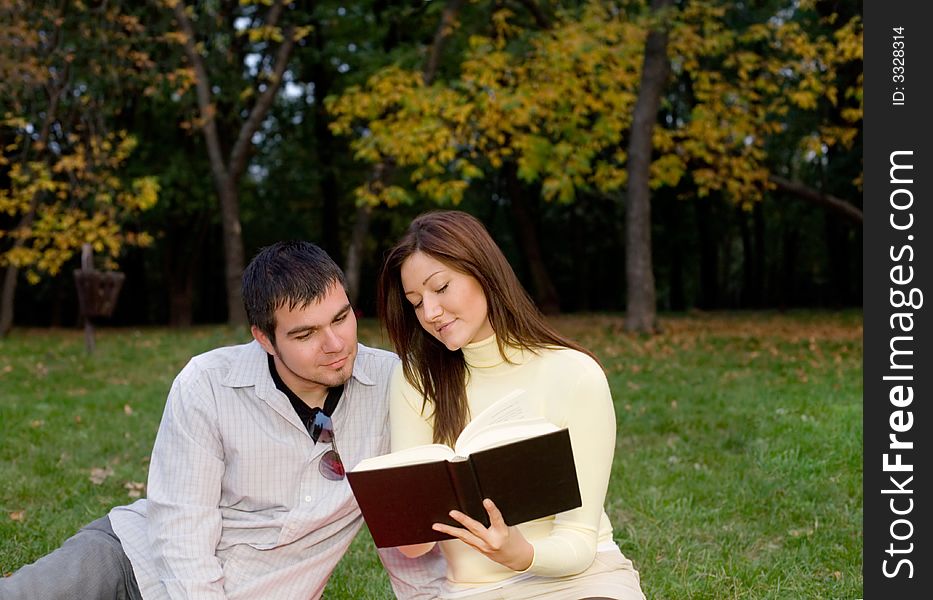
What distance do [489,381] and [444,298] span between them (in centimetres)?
34

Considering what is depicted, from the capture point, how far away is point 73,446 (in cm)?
679

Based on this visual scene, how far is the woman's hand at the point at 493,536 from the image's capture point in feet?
8.00

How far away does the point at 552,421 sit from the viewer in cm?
287

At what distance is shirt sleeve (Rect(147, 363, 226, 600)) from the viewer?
2.86 meters

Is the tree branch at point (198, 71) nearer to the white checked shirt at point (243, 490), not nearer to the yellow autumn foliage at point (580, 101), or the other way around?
the yellow autumn foliage at point (580, 101)

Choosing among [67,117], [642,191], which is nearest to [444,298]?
[642,191]

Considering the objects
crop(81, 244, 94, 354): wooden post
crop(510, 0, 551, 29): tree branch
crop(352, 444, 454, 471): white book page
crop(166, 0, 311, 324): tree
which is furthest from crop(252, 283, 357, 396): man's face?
crop(510, 0, 551, 29): tree branch

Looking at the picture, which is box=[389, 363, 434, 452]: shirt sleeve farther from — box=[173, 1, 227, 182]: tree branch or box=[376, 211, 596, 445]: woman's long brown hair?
box=[173, 1, 227, 182]: tree branch

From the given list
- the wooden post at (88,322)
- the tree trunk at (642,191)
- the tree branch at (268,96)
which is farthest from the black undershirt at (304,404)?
the tree branch at (268,96)

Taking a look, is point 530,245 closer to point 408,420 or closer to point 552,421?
point 408,420

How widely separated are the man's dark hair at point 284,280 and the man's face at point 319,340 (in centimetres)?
3

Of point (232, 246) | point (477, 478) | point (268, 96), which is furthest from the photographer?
point (232, 246)

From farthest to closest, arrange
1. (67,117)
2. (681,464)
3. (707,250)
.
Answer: (707,250)
(67,117)
(681,464)

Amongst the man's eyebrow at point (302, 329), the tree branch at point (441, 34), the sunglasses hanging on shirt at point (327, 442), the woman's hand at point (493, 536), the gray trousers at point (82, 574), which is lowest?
the gray trousers at point (82, 574)
